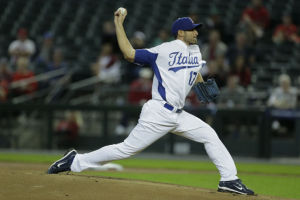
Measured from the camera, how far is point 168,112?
24.1 ft

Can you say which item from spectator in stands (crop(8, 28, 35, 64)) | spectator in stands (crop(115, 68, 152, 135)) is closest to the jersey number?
spectator in stands (crop(115, 68, 152, 135))

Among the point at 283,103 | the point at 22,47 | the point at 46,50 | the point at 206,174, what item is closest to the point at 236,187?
the point at 206,174

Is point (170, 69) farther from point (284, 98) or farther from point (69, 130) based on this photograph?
point (69, 130)

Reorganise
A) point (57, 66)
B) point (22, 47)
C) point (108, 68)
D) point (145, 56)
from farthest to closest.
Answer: point (22, 47) < point (57, 66) < point (108, 68) < point (145, 56)

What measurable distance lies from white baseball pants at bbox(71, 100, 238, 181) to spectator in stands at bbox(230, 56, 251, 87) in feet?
24.9

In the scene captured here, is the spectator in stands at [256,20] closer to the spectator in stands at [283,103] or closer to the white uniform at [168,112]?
the spectator in stands at [283,103]

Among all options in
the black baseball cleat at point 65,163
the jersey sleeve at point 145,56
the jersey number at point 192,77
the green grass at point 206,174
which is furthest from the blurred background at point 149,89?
the jersey sleeve at point 145,56

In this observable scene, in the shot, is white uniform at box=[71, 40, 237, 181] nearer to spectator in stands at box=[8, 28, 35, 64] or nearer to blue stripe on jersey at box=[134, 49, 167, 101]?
blue stripe on jersey at box=[134, 49, 167, 101]

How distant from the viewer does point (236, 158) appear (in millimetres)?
14414

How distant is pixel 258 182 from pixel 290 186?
0.64 m

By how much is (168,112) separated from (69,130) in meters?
7.94

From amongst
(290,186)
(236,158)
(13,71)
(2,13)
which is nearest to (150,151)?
(236,158)

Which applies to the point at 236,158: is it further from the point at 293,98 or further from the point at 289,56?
the point at 289,56

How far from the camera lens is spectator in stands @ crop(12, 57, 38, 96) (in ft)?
51.1
